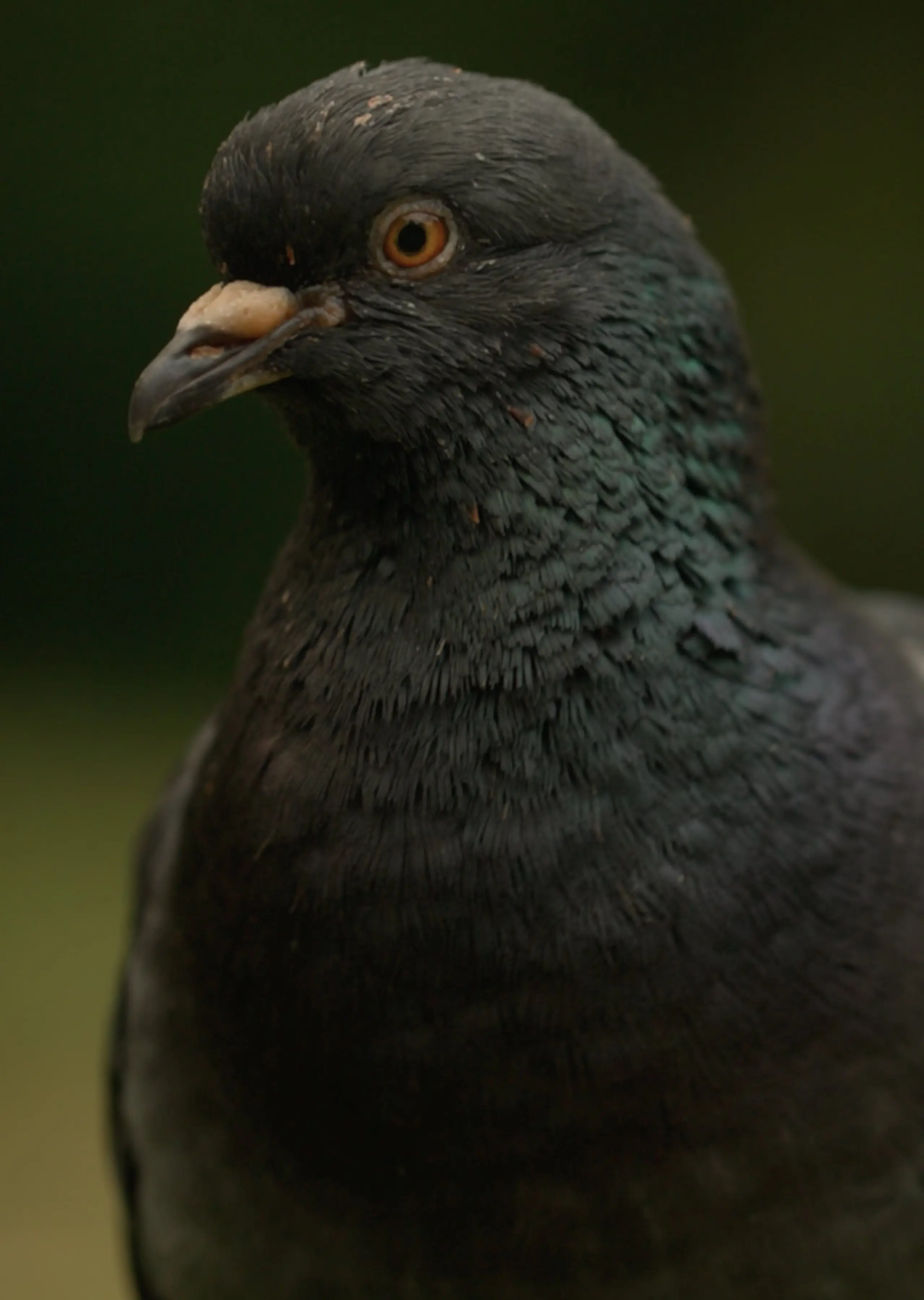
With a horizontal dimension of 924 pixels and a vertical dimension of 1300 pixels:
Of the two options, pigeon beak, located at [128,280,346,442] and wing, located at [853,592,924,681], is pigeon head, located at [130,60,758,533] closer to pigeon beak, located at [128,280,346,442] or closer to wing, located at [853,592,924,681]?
pigeon beak, located at [128,280,346,442]

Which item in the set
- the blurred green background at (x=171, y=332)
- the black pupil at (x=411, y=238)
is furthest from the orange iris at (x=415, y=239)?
the blurred green background at (x=171, y=332)

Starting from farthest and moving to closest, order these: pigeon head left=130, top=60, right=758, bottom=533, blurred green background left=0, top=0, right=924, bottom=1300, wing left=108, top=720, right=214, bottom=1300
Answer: blurred green background left=0, top=0, right=924, bottom=1300 → wing left=108, top=720, right=214, bottom=1300 → pigeon head left=130, top=60, right=758, bottom=533

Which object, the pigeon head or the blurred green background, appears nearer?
the pigeon head

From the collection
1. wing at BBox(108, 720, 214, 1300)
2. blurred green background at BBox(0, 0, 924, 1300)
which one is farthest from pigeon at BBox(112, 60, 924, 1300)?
blurred green background at BBox(0, 0, 924, 1300)

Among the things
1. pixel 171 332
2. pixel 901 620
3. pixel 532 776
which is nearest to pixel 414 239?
pixel 532 776

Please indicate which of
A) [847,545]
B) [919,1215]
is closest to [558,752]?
[919,1215]

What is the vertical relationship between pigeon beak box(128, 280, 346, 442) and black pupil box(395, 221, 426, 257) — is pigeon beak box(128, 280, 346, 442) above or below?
below

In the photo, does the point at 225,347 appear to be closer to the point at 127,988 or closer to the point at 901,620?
the point at 127,988

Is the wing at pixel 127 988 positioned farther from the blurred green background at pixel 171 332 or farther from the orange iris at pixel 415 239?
the blurred green background at pixel 171 332
